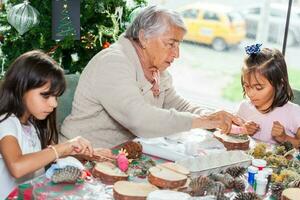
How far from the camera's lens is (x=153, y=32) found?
1878mm

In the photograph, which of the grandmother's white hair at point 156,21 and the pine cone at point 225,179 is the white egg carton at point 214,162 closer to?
the pine cone at point 225,179

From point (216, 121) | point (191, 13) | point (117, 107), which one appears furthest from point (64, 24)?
point (191, 13)

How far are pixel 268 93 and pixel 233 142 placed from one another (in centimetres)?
46

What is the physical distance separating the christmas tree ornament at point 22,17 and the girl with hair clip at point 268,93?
1164 mm

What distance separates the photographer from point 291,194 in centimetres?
130

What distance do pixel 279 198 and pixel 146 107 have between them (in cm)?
59

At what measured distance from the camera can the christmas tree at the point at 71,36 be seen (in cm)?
265

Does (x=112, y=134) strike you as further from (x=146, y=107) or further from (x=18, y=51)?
(x=18, y=51)

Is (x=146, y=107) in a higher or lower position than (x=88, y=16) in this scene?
lower

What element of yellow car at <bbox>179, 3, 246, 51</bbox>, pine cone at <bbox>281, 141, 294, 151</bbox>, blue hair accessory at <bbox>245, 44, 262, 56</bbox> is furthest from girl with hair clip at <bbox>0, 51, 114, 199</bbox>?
yellow car at <bbox>179, 3, 246, 51</bbox>

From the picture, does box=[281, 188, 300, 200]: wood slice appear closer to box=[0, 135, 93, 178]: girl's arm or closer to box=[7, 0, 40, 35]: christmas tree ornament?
box=[0, 135, 93, 178]: girl's arm

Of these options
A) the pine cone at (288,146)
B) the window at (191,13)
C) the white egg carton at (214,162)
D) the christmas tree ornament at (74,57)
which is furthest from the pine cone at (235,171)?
the window at (191,13)

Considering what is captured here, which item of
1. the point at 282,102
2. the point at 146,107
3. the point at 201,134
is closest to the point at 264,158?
the point at 201,134

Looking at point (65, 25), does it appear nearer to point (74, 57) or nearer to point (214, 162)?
point (74, 57)
